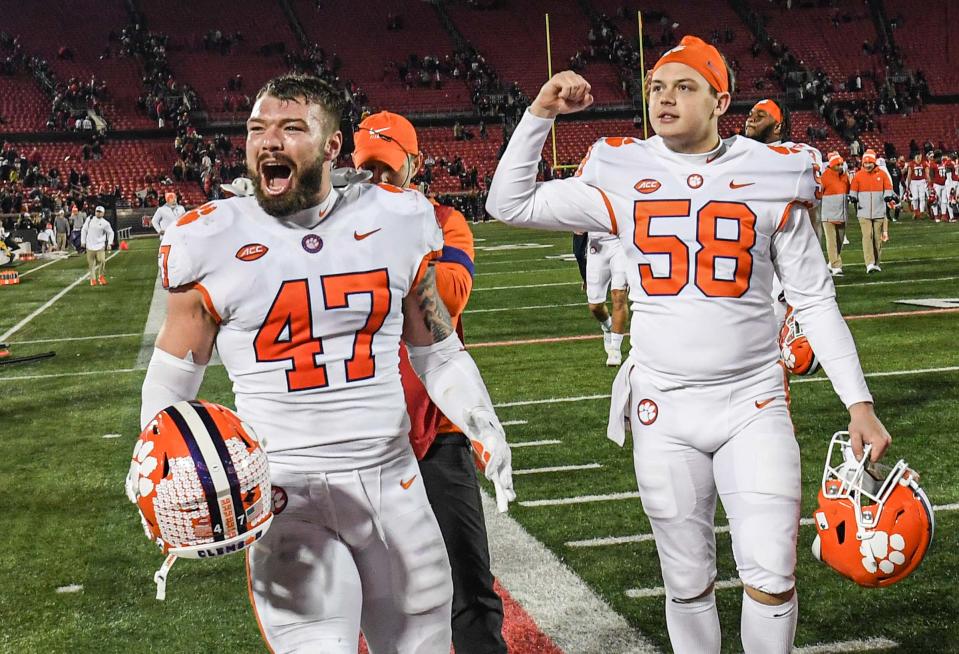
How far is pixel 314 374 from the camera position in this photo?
2.60 m

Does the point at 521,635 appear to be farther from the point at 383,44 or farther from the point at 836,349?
the point at 383,44

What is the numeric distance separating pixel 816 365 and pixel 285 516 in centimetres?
215

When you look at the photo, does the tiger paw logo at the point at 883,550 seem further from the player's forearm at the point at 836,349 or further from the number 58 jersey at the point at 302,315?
the number 58 jersey at the point at 302,315

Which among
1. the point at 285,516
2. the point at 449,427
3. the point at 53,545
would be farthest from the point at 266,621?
the point at 53,545

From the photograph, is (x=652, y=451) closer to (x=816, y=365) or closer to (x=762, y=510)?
(x=762, y=510)

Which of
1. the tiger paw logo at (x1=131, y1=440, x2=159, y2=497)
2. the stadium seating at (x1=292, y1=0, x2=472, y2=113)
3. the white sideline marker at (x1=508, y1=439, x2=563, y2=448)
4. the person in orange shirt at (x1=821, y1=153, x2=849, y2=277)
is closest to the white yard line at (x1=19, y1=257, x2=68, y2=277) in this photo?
the person in orange shirt at (x1=821, y1=153, x2=849, y2=277)

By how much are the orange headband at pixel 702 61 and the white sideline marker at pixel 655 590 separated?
1879 millimetres

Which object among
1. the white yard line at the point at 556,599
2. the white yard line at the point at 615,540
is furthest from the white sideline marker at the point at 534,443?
the white yard line at the point at 615,540

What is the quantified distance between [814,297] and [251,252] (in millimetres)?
1618

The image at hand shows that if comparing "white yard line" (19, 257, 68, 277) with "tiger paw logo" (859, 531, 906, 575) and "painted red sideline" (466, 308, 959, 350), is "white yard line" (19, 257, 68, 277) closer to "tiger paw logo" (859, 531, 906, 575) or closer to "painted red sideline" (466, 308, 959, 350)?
"painted red sideline" (466, 308, 959, 350)

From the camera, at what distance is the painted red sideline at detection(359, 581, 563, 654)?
152 inches

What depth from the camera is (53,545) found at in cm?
538

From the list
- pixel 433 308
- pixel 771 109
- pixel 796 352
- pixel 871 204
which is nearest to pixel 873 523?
pixel 796 352

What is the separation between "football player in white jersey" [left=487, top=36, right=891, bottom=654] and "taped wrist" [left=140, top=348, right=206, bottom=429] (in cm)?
113
